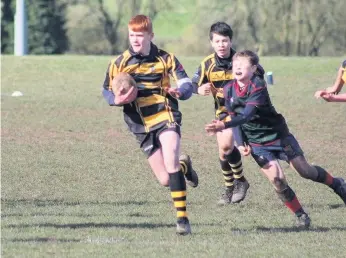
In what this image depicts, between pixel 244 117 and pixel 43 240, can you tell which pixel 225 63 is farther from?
pixel 43 240

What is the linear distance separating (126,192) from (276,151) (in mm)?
3082

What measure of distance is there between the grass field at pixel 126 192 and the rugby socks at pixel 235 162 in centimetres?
32

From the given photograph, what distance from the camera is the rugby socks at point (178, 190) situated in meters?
8.39

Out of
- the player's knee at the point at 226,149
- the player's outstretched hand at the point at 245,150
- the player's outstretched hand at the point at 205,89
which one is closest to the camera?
the player's outstretched hand at the point at 245,150

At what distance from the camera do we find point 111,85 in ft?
28.4

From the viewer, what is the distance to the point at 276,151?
896cm

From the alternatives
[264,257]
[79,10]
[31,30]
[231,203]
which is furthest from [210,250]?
[79,10]

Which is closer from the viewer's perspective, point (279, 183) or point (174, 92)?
point (174, 92)

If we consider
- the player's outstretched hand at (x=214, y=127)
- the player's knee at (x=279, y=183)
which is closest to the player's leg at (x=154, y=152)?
the player's outstretched hand at (x=214, y=127)

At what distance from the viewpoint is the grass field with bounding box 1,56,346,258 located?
7.78 meters

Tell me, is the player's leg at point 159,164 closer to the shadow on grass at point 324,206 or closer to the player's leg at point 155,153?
the player's leg at point 155,153

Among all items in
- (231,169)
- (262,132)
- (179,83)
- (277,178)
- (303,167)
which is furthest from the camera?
(231,169)

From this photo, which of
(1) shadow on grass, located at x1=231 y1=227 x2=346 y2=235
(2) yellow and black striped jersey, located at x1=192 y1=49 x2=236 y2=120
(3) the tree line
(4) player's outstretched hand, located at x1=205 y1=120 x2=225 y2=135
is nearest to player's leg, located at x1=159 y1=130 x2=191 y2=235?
(4) player's outstretched hand, located at x1=205 y1=120 x2=225 y2=135

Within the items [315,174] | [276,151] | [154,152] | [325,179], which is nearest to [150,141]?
[154,152]
